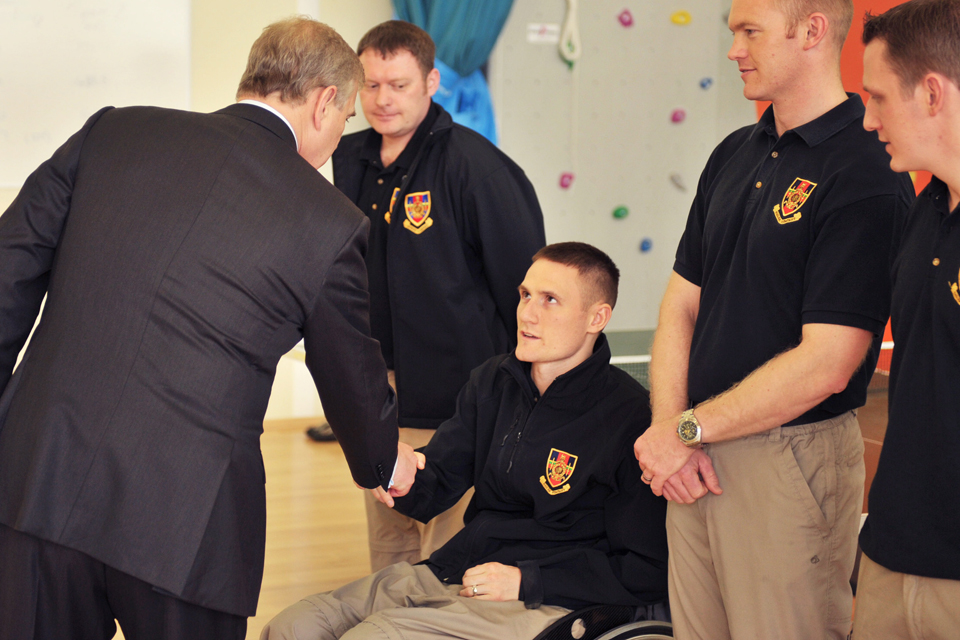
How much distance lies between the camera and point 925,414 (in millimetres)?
1388

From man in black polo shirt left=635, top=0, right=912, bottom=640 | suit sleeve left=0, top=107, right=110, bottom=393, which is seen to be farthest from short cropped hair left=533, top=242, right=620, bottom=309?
suit sleeve left=0, top=107, right=110, bottom=393

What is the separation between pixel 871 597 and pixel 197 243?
52.9 inches

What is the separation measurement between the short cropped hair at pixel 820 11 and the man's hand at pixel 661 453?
835mm

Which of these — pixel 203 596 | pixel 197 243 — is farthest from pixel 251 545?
pixel 197 243

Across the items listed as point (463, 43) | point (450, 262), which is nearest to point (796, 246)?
point (450, 262)

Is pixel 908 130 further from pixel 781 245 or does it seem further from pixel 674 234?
pixel 674 234

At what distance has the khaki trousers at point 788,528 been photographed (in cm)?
173

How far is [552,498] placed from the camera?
217 cm

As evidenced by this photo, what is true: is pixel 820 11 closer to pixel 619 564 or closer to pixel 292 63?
pixel 292 63

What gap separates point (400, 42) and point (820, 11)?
4.75 ft

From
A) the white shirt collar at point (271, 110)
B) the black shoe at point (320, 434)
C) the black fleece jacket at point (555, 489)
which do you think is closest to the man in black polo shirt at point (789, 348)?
the black fleece jacket at point (555, 489)

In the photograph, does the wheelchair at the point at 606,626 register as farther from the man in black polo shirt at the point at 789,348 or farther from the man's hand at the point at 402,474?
the man's hand at the point at 402,474

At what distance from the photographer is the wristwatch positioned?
1811 mm

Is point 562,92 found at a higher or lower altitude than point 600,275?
higher
